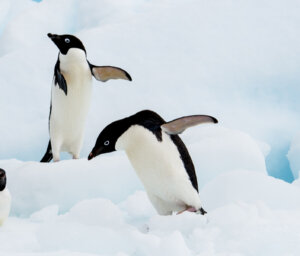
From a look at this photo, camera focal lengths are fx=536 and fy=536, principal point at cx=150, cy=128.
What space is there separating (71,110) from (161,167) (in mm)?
893

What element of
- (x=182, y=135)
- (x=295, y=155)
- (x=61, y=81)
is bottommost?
(x=295, y=155)

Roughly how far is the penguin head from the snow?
0.67 ft

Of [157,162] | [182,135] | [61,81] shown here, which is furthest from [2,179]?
[182,135]

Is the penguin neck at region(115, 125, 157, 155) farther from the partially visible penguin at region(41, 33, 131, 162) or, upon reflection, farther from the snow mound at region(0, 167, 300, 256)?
the partially visible penguin at region(41, 33, 131, 162)

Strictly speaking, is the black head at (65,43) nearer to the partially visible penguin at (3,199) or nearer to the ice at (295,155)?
the partially visible penguin at (3,199)

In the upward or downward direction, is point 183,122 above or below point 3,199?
above

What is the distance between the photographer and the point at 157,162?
1.60 metres

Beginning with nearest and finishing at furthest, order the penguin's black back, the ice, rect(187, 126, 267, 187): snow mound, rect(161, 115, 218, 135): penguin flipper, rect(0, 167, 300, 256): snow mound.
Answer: rect(0, 167, 300, 256): snow mound, rect(161, 115, 218, 135): penguin flipper, the penguin's black back, rect(187, 126, 267, 187): snow mound, the ice

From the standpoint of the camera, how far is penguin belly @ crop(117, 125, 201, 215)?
1.60 metres

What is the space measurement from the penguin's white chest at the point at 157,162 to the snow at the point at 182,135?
0.39 feet

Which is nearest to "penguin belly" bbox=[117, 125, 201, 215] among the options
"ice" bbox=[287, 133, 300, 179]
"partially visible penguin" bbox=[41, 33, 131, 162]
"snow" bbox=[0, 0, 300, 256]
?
"snow" bbox=[0, 0, 300, 256]

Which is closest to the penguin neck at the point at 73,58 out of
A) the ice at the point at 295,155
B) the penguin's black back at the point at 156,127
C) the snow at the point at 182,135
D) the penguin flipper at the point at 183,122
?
the snow at the point at 182,135

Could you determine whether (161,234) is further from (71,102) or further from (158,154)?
(71,102)

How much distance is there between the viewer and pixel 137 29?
375cm
